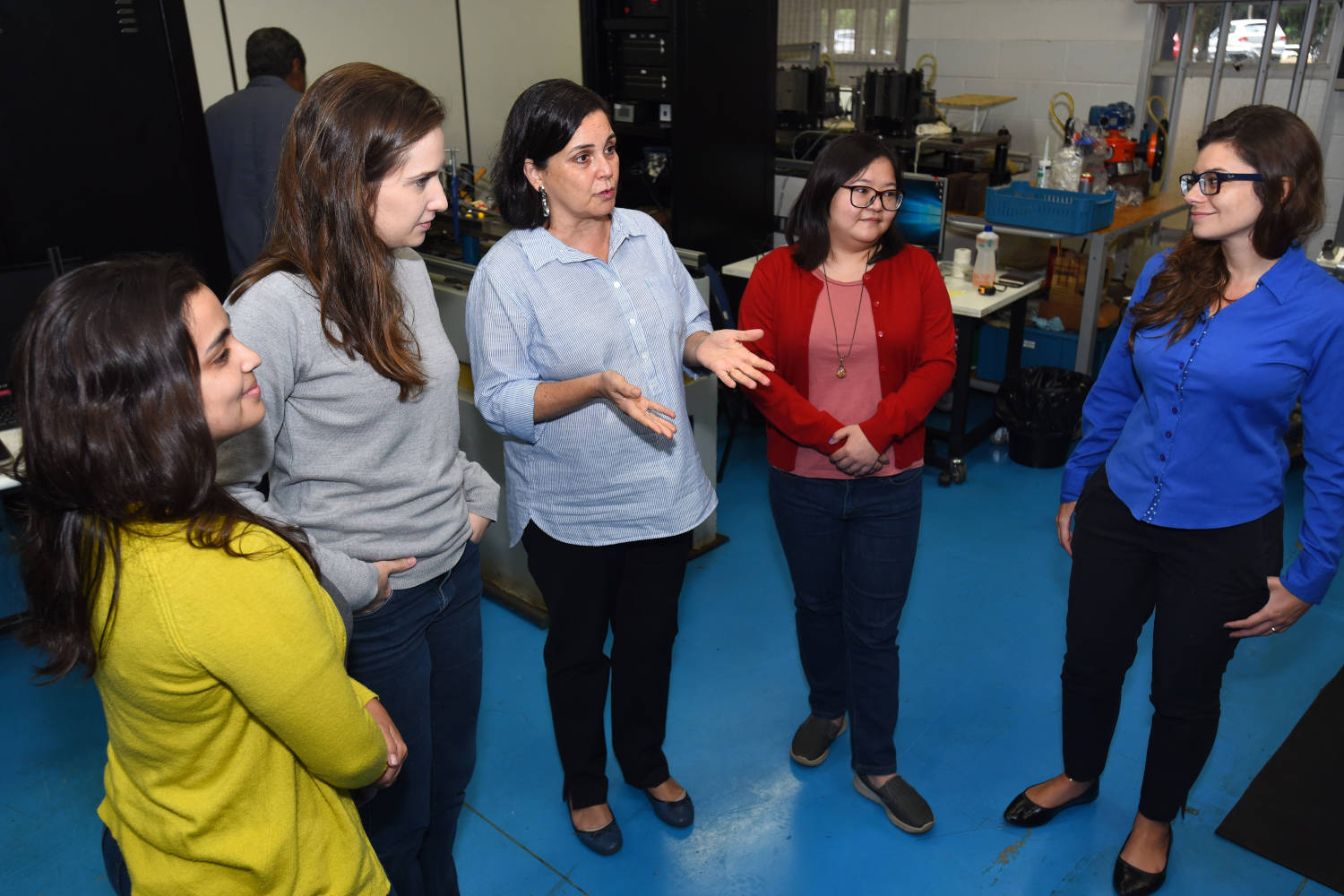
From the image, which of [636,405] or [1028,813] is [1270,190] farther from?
[1028,813]

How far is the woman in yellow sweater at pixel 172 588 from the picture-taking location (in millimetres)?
871

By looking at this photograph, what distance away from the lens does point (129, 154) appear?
270cm

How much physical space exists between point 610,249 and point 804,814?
1297 millimetres

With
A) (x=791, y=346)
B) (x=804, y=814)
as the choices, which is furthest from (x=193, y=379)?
(x=804, y=814)

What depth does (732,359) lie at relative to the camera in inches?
63.4

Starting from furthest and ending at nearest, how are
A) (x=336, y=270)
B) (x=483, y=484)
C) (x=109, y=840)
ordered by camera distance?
(x=483, y=484)
(x=336, y=270)
(x=109, y=840)

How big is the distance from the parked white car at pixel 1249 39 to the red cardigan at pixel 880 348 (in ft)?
12.2

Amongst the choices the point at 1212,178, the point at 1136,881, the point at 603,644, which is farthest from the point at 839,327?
the point at 1136,881

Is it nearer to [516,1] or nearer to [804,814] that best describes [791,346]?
[804,814]

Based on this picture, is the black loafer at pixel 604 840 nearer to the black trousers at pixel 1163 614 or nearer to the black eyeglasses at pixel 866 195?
the black trousers at pixel 1163 614

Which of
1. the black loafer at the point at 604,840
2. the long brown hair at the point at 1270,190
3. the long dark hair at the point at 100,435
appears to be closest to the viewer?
the long dark hair at the point at 100,435

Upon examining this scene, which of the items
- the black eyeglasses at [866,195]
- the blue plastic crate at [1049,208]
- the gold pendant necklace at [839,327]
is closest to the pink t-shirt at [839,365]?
the gold pendant necklace at [839,327]

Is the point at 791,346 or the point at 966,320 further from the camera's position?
the point at 966,320

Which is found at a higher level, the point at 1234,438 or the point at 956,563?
the point at 1234,438
